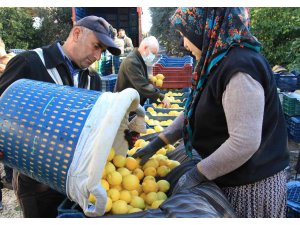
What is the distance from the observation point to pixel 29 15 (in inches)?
584

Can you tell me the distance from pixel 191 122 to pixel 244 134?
1.20 feet

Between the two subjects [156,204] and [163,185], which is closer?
[156,204]

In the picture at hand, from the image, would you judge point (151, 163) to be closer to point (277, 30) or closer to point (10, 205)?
point (10, 205)

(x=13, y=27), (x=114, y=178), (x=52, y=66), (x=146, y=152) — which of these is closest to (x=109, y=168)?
(x=114, y=178)

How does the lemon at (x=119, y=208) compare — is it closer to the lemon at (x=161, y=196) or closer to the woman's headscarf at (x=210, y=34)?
the lemon at (x=161, y=196)

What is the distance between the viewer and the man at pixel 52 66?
77.7 inches

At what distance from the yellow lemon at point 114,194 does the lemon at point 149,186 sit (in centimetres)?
18

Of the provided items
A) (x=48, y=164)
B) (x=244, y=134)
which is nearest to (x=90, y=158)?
(x=48, y=164)

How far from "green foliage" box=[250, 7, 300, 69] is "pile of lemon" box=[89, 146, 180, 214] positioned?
800 centimetres

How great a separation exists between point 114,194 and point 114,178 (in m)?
0.08

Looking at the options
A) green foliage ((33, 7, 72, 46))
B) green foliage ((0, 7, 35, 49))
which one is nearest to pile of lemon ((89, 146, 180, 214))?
green foliage ((0, 7, 35, 49))

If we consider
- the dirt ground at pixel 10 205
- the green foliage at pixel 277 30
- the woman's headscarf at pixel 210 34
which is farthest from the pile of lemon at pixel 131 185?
the green foliage at pixel 277 30

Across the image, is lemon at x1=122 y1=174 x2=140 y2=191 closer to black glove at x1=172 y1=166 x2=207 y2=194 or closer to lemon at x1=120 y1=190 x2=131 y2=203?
lemon at x1=120 y1=190 x2=131 y2=203

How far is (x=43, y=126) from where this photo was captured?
1.38m
